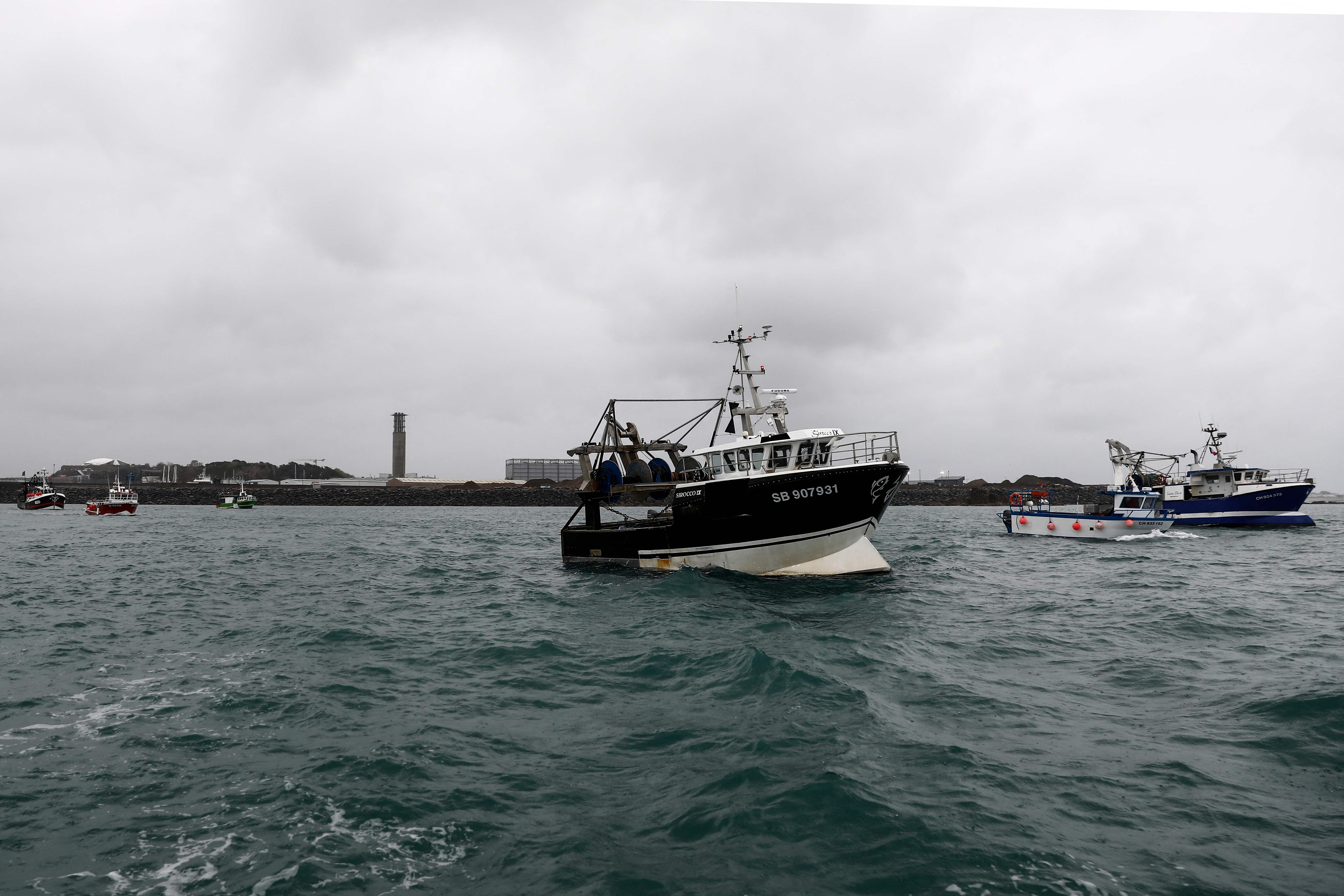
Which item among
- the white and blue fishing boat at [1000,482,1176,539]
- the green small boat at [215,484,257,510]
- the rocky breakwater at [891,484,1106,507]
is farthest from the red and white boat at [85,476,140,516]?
the rocky breakwater at [891,484,1106,507]

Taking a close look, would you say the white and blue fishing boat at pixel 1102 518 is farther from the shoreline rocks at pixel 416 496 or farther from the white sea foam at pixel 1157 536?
the shoreline rocks at pixel 416 496

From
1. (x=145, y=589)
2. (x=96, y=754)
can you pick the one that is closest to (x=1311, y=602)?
(x=96, y=754)

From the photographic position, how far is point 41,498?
77.8m

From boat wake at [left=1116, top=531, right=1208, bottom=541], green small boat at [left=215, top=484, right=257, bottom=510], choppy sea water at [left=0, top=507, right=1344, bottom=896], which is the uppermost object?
green small boat at [left=215, top=484, right=257, bottom=510]

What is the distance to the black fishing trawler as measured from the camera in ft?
70.8

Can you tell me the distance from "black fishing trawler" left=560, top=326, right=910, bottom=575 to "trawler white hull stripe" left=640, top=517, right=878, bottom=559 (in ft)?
0.09

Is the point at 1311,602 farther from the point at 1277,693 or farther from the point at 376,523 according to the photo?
the point at 376,523

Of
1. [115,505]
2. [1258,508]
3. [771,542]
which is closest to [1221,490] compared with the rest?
[1258,508]

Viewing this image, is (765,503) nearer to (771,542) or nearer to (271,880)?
(771,542)

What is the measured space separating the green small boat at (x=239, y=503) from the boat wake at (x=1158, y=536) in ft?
325

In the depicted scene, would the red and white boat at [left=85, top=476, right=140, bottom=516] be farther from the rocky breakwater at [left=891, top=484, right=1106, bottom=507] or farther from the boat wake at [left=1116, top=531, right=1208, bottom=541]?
the rocky breakwater at [left=891, top=484, right=1106, bottom=507]

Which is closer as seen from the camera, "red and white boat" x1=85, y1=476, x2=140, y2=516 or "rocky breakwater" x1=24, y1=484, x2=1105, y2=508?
"red and white boat" x1=85, y1=476, x2=140, y2=516

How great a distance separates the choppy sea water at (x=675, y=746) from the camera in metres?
5.16

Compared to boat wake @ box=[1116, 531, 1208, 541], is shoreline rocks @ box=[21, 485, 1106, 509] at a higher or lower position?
higher
